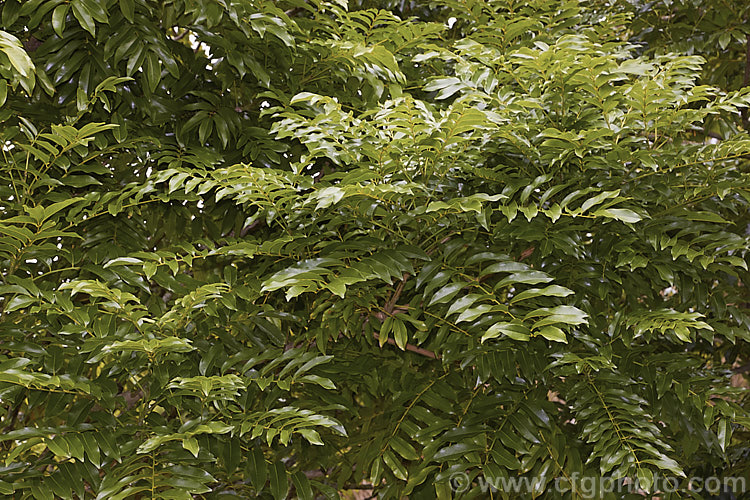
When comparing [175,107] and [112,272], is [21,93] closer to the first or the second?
[175,107]

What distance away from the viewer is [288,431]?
1.62m

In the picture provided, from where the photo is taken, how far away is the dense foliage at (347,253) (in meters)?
1.72

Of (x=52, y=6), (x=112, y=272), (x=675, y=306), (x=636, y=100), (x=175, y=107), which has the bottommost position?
(x=675, y=306)

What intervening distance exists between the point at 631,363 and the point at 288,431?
1.10 meters

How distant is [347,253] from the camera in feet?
5.98

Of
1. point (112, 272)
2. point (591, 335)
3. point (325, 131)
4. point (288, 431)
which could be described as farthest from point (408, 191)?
point (112, 272)

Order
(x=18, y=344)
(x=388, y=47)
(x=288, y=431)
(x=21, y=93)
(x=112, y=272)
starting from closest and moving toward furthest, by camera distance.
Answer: (x=288, y=431) → (x=18, y=344) → (x=112, y=272) → (x=21, y=93) → (x=388, y=47)

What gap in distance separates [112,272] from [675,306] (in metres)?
1.86

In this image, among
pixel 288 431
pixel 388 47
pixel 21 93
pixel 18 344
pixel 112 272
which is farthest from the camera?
pixel 388 47

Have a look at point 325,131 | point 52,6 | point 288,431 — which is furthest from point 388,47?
point 288,431

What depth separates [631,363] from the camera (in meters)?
2.09

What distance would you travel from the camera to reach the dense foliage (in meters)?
1.72

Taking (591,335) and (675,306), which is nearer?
(591,335)

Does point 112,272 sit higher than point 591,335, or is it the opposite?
point 112,272
